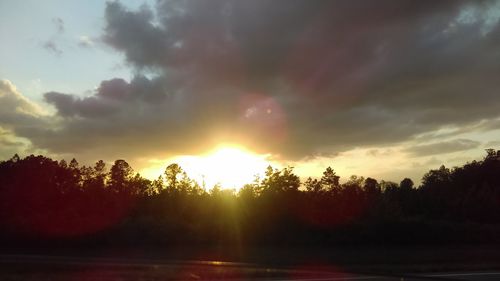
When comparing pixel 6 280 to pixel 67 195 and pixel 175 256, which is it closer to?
pixel 175 256

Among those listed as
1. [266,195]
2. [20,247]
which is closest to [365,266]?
[266,195]

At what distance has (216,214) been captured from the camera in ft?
109

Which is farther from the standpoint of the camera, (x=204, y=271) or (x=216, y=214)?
(x=216, y=214)

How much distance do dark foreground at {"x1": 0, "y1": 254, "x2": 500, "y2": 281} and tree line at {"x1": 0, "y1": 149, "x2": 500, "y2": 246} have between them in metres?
9.40

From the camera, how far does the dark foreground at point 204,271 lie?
50.7 feet

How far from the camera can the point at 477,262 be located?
2208cm

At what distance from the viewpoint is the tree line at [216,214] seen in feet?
99.3

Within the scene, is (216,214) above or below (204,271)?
above

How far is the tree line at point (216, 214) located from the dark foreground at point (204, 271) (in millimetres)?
9395

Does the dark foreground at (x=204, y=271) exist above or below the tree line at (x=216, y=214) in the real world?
below

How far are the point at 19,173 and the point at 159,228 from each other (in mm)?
13513

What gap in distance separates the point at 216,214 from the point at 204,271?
644 inches

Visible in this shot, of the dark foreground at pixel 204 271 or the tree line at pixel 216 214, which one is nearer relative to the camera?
the dark foreground at pixel 204 271

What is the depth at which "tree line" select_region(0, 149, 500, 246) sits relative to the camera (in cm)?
3027
